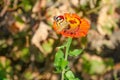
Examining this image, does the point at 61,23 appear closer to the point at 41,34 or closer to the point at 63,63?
the point at 63,63

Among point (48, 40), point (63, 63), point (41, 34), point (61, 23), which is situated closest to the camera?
point (61, 23)

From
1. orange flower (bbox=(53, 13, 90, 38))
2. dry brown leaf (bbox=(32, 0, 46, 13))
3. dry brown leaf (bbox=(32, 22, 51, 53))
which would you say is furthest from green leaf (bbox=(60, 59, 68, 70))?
dry brown leaf (bbox=(32, 0, 46, 13))

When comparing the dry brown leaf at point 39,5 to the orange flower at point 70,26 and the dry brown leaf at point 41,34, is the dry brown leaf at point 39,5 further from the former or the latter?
the orange flower at point 70,26

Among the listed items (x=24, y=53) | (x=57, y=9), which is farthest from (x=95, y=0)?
(x=24, y=53)

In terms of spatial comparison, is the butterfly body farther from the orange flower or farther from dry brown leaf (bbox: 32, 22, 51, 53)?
dry brown leaf (bbox: 32, 22, 51, 53)

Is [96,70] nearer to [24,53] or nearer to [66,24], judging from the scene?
[24,53]

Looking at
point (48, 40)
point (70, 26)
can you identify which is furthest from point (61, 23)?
point (48, 40)
